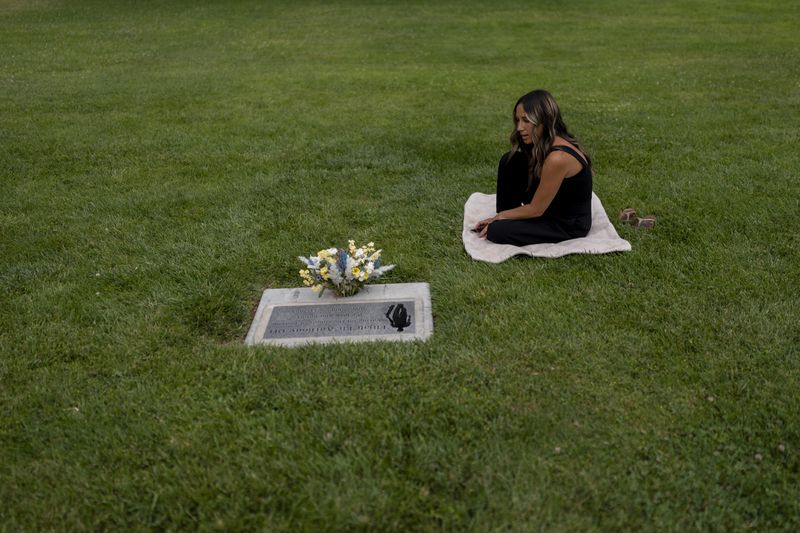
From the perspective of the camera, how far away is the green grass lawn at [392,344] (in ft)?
10.3

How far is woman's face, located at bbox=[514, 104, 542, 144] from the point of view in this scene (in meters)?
5.25

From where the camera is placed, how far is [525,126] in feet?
17.3

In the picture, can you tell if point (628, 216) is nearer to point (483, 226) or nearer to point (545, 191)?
point (545, 191)

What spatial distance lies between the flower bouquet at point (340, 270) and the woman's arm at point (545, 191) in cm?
129

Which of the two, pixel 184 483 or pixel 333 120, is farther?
pixel 333 120

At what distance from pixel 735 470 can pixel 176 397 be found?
2993 millimetres

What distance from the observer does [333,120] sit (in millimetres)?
9570

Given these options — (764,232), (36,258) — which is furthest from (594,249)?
(36,258)

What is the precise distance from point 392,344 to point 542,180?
81.0 inches

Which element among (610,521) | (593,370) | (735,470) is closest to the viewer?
(610,521)

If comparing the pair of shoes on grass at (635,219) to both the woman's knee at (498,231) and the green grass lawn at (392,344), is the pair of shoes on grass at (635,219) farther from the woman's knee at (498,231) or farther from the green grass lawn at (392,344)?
the woman's knee at (498,231)

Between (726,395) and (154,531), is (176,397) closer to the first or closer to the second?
(154,531)

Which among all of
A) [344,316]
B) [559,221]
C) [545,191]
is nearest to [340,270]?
[344,316]

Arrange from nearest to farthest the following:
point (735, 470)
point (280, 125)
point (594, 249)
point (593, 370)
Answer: point (735, 470) < point (593, 370) < point (594, 249) < point (280, 125)
